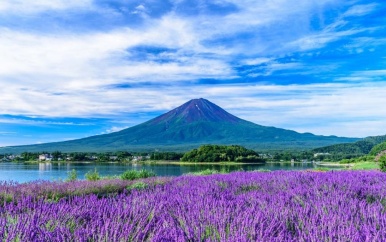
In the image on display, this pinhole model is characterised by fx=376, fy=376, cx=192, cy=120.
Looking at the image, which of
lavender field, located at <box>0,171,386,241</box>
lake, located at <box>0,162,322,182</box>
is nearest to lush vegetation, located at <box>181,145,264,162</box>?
lake, located at <box>0,162,322,182</box>

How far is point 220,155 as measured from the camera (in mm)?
69688

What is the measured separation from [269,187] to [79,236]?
462 centimetres

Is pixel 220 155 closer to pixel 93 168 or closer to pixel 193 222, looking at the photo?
pixel 93 168

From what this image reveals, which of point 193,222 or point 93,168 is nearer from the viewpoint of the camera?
point 193,222

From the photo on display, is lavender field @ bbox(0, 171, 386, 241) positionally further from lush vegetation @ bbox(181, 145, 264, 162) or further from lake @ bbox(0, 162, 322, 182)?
lush vegetation @ bbox(181, 145, 264, 162)

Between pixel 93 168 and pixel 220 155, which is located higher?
pixel 220 155

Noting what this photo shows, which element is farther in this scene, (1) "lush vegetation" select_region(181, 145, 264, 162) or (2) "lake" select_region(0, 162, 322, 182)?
(1) "lush vegetation" select_region(181, 145, 264, 162)

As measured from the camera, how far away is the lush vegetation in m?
69.0

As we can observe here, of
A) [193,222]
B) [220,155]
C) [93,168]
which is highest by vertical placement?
[193,222]

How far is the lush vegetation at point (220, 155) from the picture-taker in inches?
2718

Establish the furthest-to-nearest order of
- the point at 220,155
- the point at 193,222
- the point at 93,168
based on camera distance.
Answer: the point at 220,155
the point at 93,168
the point at 193,222

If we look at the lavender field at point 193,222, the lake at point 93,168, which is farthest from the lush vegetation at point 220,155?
the lavender field at point 193,222

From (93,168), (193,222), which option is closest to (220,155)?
(93,168)

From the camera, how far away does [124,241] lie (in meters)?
2.36
